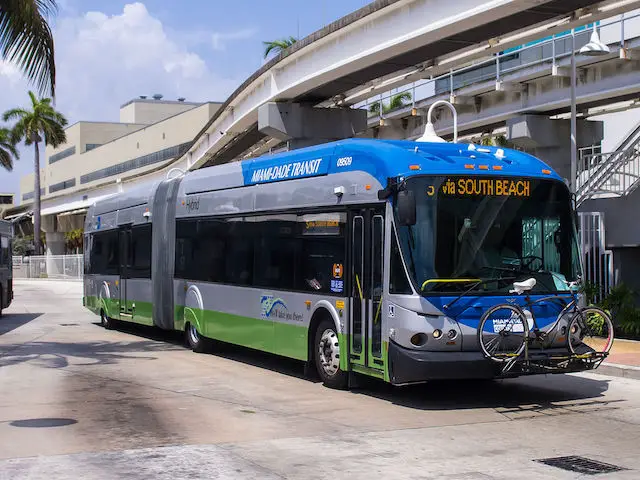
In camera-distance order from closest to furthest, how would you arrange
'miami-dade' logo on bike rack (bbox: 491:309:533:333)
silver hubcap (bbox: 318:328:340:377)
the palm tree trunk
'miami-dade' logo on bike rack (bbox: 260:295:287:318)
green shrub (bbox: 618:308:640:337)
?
1. 'miami-dade' logo on bike rack (bbox: 491:309:533:333)
2. silver hubcap (bbox: 318:328:340:377)
3. 'miami-dade' logo on bike rack (bbox: 260:295:287:318)
4. green shrub (bbox: 618:308:640:337)
5. the palm tree trunk

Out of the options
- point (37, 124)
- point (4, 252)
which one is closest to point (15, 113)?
point (37, 124)

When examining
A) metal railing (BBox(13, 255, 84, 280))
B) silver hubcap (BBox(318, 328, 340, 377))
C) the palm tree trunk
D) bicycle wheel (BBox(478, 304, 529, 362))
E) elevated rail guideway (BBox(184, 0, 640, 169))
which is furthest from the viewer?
the palm tree trunk

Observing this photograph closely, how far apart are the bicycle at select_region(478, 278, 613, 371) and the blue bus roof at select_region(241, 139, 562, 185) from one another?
152 cm

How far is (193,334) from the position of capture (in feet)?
59.6

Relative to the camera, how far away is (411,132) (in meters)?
30.9

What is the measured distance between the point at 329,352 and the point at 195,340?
5.69m

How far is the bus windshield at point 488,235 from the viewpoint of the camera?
11172mm

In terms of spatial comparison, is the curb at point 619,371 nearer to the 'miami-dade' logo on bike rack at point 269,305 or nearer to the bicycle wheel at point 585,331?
the bicycle wheel at point 585,331

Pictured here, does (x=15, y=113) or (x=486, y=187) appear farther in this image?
(x=15, y=113)

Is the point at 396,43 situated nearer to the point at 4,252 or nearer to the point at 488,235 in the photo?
the point at 488,235

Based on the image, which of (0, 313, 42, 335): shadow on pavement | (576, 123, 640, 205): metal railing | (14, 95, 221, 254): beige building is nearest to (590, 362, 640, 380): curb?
(576, 123, 640, 205): metal railing

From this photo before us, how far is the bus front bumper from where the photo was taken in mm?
10930

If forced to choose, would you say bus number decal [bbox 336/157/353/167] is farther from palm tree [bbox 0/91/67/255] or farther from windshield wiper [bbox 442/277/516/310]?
palm tree [bbox 0/91/67/255]

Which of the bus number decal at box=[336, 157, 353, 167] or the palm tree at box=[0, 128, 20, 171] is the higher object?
the palm tree at box=[0, 128, 20, 171]
